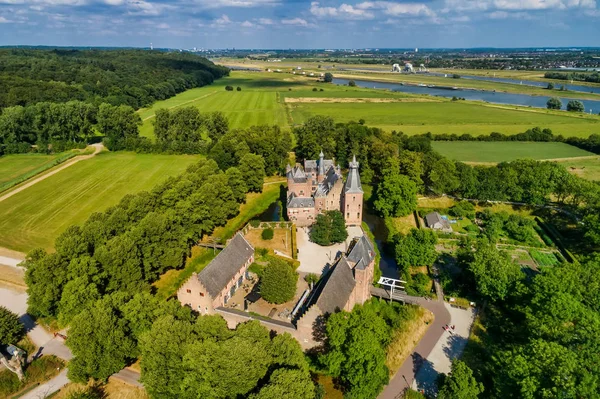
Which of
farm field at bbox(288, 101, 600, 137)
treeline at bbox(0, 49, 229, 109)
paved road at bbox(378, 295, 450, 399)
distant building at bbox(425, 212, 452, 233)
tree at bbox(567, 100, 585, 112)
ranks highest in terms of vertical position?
treeline at bbox(0, 49, 229, 109)

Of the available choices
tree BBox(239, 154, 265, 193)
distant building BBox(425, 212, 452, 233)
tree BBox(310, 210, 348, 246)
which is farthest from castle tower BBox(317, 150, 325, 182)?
distant building BBox(425, 212, 452, 233)

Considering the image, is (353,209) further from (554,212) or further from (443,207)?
(554,212)

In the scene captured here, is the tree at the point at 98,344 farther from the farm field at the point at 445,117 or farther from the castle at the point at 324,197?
the farm field at the point at 445,117

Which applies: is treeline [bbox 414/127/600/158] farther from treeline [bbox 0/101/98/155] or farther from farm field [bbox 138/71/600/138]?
treeline [bbox 0/101/98/155]

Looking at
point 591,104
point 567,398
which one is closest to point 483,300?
point 567,398

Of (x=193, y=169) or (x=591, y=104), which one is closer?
(x=193, y=169)

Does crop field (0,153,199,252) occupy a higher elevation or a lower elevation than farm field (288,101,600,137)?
lower

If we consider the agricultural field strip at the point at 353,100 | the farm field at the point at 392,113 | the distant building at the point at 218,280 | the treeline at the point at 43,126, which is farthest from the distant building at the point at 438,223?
the agricultural field strip at the point at 353,100
